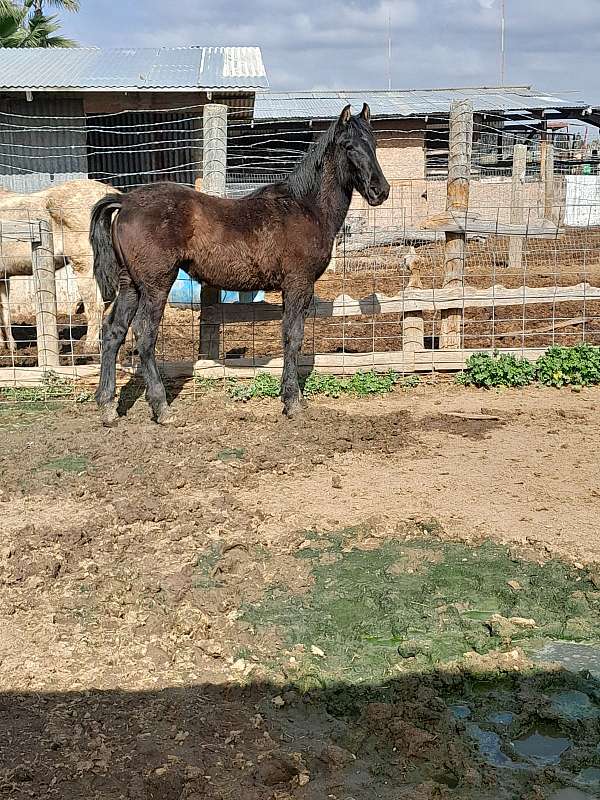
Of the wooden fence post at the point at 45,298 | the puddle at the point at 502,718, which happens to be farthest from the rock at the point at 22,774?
the wooden fence post at the point at 45,298

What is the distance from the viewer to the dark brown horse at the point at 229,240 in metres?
6.03

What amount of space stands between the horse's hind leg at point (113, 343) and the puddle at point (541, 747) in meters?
4.39

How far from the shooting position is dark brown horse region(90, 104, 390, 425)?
6031 mm

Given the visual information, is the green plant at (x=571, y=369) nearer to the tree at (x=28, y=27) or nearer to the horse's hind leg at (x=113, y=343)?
the horse's hind leg at (x=113, y=343)

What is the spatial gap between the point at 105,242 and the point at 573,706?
490 centimetres

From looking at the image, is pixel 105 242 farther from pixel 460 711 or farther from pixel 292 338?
pixel 460 711

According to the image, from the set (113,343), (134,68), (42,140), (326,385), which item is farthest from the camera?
(134,68)

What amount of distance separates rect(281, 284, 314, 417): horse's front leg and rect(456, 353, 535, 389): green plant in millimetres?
1824

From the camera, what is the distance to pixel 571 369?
7324 millimetres

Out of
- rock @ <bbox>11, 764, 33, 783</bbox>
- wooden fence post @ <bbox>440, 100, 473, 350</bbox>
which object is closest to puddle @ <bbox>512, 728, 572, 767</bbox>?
rock @ <bbox>11, 764, 33, 783</bbox>

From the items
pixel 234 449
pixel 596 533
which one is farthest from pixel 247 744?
pixel 234 449

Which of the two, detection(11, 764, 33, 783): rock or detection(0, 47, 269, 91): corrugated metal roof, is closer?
detection(11, 764, 33, 783): rock

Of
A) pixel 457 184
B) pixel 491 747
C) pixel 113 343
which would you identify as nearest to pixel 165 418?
pixel 113 343

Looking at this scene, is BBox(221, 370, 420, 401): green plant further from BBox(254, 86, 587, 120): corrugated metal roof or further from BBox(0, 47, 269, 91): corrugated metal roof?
BBox(254, 86, 587, 120): corrugated metal roof
